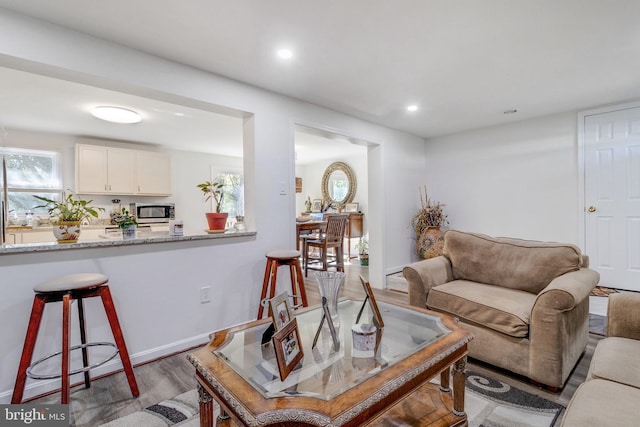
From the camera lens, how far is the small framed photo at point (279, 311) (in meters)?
1.11

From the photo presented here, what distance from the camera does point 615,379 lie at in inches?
42.2

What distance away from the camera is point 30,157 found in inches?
172

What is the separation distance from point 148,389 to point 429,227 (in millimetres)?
3759

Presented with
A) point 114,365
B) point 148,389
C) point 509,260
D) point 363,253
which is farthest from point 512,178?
point 114,365

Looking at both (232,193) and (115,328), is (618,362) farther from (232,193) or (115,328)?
(232,193)

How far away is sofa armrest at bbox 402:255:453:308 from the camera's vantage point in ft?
7.55

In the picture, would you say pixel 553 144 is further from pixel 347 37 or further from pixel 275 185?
pixel 275 185

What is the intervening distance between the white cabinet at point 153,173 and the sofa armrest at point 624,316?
5.72 metres

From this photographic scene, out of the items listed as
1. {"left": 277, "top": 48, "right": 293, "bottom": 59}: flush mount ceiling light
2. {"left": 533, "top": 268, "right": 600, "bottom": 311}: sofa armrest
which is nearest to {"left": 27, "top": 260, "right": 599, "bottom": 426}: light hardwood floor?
{"left": 533, "top": 268, "right": 600, "bottom": 311}: sofa armrest

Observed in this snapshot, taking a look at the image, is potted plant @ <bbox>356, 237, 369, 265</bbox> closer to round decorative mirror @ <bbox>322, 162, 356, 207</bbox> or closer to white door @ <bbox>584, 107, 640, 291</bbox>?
round decorative mirror @ <bbox>322, 162, 356, 207</bbox>

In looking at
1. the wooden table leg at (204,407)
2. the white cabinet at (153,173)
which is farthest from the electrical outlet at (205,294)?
the white cabinet at (153,173)

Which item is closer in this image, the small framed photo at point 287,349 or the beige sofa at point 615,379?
the beige sofa at point 615,379

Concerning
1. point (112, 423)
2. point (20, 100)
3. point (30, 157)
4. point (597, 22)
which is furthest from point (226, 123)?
point (597, 22)

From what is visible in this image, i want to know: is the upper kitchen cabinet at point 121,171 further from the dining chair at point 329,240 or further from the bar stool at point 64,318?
the bar stool at point 64,318
